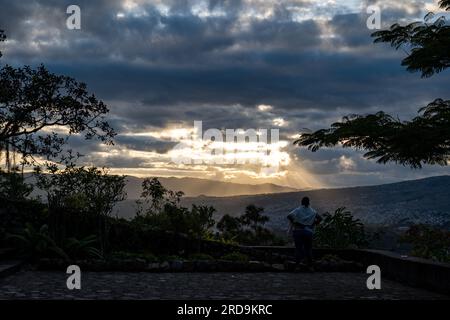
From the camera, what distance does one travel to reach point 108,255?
16188 mm

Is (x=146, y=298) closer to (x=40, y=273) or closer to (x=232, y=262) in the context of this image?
(x=40, y=273)

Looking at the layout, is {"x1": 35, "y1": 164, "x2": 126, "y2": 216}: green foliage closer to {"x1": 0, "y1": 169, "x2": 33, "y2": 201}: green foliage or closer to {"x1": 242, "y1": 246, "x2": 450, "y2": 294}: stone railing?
{"x1": 0, "y1": 169, "x2": 33, "y2": 201}: green foliage

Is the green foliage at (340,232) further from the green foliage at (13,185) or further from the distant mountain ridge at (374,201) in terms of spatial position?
the distant mountain ridge at (374,201)

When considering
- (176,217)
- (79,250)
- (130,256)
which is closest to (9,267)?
(79,250)

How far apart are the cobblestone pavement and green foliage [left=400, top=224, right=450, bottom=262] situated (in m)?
3.21

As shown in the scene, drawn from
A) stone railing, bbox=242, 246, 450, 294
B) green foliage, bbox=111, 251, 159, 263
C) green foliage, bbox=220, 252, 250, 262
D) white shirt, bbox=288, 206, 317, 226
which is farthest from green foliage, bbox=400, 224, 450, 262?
green foliage, bbox=111, 251, 159, 263

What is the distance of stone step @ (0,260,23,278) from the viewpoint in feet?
41.3

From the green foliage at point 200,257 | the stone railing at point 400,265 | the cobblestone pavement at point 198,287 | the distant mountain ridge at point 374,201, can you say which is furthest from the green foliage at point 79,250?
the distant mountain ridge at point 374,201

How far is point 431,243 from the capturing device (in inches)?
683

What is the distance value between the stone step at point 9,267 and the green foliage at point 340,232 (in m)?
9.41

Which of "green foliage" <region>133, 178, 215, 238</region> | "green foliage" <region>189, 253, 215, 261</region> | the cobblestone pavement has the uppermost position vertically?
"green foliage" <region>133, 178, 215, 238</region>

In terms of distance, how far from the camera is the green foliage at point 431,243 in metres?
17.1
